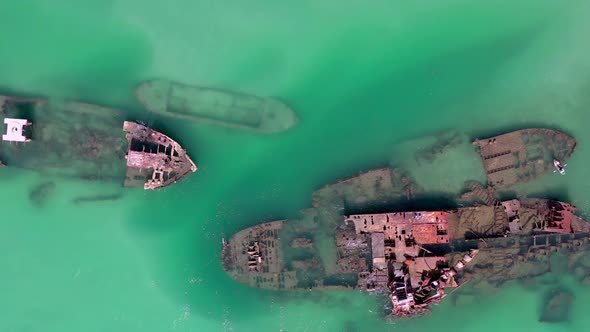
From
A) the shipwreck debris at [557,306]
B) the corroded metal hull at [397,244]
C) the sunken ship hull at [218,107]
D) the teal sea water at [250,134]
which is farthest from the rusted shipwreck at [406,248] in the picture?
the sunken ship hull at [218,107]

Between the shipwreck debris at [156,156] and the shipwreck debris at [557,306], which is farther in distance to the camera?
the shipwreck debris at [557,306]

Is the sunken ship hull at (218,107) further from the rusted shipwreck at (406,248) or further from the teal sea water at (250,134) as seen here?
the rusted shipwreck at (406,248)

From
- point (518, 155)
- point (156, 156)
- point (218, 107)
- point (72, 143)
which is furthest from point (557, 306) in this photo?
point (72, 143)

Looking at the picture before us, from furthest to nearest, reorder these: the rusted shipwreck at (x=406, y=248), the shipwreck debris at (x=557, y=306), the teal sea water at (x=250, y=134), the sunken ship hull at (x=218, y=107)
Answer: the sunken ship hull at (x=218, y=107)
the teal sea water at (x=250, y=134)
the shipwreck debris at (x=557, y=306)
the rusted shipwreck at (x=406, y=248)

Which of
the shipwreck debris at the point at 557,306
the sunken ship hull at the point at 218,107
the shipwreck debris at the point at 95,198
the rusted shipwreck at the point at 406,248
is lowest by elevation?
the shipwreck debris at the point at 557,306

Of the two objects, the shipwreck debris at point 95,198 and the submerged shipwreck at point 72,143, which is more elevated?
the submerged shipwreck at point 72,143

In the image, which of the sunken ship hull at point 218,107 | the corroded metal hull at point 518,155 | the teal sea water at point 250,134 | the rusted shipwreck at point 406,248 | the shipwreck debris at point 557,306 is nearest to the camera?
the rusted shipwreck at point 406,248
